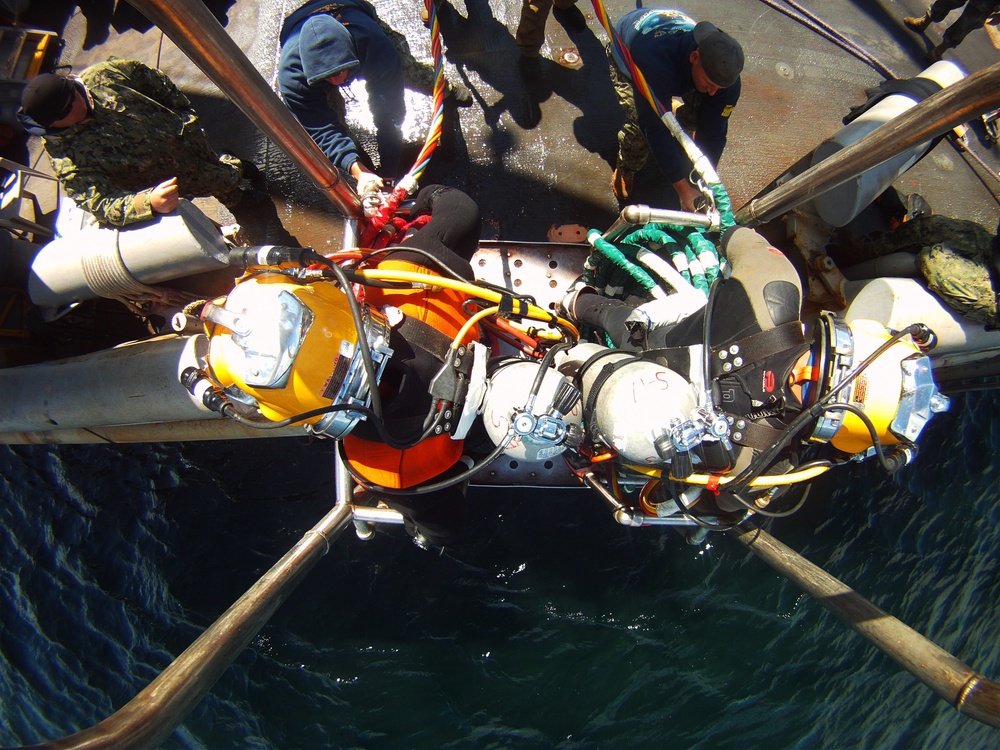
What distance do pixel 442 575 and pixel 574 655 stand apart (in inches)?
47.4

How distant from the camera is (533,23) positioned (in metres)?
4.05

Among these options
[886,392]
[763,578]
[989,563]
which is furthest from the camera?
[989,563]

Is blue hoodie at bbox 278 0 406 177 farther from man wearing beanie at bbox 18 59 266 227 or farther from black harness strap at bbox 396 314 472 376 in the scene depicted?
black harness strap at bbox 396 314 472 376

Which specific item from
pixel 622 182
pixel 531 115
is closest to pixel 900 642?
pixel 622 182

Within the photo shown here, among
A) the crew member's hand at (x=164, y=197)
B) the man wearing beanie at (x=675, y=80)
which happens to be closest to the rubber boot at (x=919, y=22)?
the man wearing beanie at (x=675, y=80)

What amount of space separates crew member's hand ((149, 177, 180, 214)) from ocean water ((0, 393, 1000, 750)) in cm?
203

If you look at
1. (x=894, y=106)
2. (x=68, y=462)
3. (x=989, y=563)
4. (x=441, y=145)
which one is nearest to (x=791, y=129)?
(x=894, y=106)

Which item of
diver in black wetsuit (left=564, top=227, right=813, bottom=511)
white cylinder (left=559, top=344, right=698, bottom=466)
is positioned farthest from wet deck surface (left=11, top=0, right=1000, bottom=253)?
white cylinder (left=559, top=344, right=698, bottom=466)

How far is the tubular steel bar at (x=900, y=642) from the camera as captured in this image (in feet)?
6.40

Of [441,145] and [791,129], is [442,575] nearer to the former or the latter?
[441,145]

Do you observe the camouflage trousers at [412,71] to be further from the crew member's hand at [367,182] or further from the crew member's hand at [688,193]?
the crew member's hand at [688,193]

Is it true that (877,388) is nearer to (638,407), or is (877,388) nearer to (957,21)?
(638,407)

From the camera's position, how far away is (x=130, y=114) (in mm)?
3088

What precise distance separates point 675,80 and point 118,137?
3.37 m
